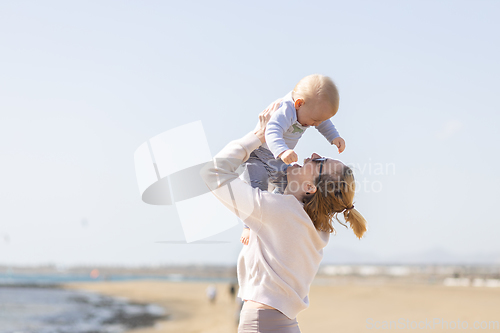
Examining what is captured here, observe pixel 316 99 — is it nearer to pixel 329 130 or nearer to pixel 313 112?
pixel 313 112

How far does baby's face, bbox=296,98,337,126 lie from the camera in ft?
5.89

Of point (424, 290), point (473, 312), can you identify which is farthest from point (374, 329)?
point (424, 290)

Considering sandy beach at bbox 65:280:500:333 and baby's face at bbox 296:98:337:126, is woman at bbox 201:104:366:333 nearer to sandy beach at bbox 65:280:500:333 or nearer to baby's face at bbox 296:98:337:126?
baby's face at bbox 296:98:337:126

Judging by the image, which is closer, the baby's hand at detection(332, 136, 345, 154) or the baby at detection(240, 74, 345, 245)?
the baby at detection(240, 74, 345, 245)

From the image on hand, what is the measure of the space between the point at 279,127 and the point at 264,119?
0.13 metres

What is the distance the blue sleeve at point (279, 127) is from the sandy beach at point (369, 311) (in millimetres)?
12934

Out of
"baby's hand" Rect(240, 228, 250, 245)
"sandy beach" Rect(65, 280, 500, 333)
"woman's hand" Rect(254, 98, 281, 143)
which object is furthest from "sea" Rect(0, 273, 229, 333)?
"woman's hand" Rect(254, 98, 281, 143)

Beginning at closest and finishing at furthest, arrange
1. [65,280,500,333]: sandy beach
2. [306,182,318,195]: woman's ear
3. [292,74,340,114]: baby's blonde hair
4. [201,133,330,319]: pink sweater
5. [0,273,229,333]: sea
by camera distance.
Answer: [201,133,330,319]: pink sweater → [306,182,318,195]: woman's ear → [292,74,340,114]: baby's blonde hair → [65,280,500,333]: sandy beach → [0,273,229,333]: sea

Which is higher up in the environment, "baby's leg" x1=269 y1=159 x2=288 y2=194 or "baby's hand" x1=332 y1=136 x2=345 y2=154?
"baby's hand" x1=332 y1=136 x2=345 y2=154

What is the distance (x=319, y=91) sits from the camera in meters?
Answer: 1.78

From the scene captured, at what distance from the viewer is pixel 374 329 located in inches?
548

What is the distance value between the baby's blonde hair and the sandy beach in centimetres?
1288

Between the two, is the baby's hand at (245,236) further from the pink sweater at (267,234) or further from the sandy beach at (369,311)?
the sandy beach at (369,311)

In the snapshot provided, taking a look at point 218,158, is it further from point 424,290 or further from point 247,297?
point 424,290
